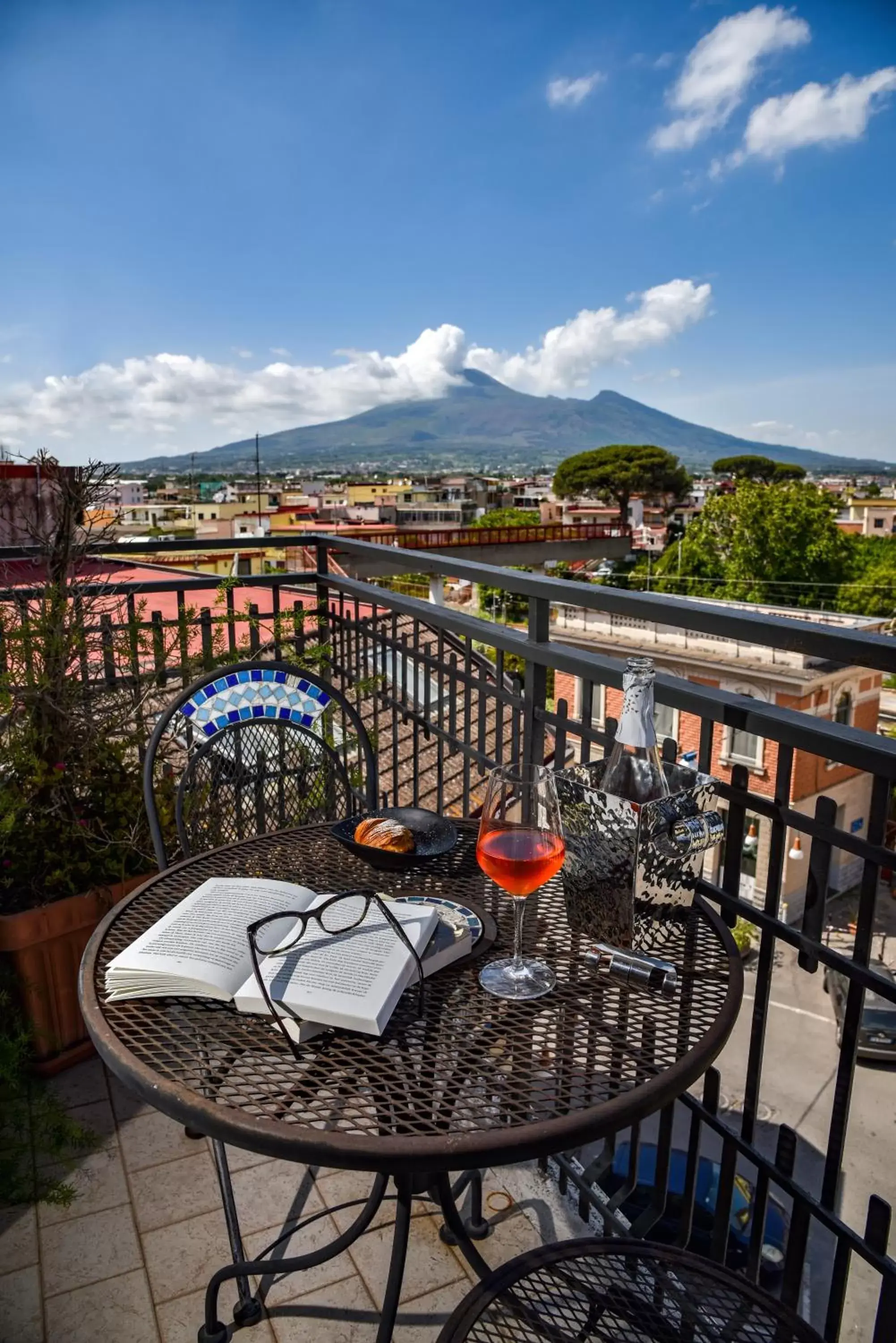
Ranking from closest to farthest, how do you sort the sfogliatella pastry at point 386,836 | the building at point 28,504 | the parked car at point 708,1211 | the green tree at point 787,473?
the sfogliatella pastry at point 386,836 < the building at point 28,504 < the parked car at point 708,1211 < the green tree at point 787,473

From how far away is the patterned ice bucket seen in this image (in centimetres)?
102

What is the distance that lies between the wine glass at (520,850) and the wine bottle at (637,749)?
13 centimetres

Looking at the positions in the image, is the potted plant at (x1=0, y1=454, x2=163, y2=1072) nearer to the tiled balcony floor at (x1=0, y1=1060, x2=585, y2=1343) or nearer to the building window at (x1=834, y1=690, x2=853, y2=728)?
the tiled balcony floor at (x1=0, y1=1060, x2=585, y2=1343)

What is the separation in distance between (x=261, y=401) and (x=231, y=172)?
92632 mm

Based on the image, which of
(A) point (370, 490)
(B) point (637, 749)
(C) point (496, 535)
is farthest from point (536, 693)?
(A) point (370, 490)

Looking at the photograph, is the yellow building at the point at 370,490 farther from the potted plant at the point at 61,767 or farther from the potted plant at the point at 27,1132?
the potted plant at the point at 27,1132

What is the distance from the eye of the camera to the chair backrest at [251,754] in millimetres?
1759

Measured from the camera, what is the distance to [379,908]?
3.32 feet

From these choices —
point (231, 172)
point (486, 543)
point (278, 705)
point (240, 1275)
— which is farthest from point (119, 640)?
point (231, 172)

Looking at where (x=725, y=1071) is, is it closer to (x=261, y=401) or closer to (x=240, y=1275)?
(x=240, y=1275)

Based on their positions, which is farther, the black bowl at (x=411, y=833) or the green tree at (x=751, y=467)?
the green tree at (x=751, y=467)

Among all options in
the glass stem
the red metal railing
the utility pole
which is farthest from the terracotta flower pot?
the red metal railing

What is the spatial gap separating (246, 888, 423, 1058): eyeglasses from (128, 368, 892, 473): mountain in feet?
435

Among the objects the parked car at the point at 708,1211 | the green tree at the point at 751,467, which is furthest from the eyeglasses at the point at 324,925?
the green tree at the point at 751,467
